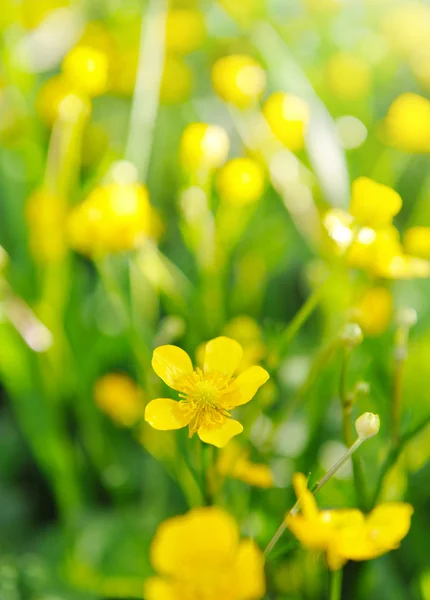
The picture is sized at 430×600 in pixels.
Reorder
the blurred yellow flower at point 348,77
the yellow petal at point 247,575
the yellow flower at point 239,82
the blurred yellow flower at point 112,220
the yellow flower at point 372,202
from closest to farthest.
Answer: the yellow petal at point 247,575
the yellow flower at point 372,202
the blurred yellow flower at point 112,220
the yellow flower at point 239,82
the blurred yellow flower at point 348,77

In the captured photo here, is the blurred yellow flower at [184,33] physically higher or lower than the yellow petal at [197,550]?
higher

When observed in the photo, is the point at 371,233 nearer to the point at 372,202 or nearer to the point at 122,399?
the point at 372,202

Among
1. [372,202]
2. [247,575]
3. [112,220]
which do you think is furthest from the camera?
[112,220]

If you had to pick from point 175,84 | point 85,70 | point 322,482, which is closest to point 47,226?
point 85,70

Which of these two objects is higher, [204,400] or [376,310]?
[376,310]

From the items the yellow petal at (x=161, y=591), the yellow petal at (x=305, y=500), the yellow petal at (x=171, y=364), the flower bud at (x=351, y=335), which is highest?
the flower bud at (x=351, y=335)

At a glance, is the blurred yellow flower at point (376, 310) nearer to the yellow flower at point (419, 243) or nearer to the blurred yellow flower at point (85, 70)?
the yellow flower at point (419, 243)

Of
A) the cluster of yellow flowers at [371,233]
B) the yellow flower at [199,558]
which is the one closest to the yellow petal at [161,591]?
the yellow flower at [199,558]
